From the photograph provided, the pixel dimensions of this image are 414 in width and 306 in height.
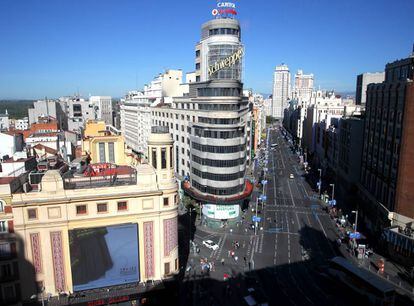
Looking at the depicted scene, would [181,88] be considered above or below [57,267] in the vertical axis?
above

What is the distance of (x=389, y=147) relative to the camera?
64.9 meters

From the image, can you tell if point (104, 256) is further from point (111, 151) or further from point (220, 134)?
point (220, 134)

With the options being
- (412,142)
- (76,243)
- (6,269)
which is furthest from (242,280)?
(412,142)

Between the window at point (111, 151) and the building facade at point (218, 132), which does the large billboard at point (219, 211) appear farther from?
the window at point (111, 151)

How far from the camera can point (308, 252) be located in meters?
61.8

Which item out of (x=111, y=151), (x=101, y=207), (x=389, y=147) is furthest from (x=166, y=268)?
(x=389, y=147)

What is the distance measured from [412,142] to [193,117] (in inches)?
1800

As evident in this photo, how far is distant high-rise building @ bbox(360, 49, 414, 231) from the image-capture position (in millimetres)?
57875

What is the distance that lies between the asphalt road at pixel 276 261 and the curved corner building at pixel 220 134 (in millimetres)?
6969

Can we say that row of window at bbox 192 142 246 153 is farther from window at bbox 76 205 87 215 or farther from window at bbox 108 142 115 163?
window at bbox 76 205 87 215

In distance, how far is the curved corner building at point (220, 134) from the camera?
71.9m

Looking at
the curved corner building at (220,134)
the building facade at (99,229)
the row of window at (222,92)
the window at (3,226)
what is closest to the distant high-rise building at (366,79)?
the curved corner building at (220,134)

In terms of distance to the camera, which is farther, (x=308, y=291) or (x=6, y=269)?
(x=308, y=291)

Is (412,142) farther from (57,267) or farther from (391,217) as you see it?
(57,267)
